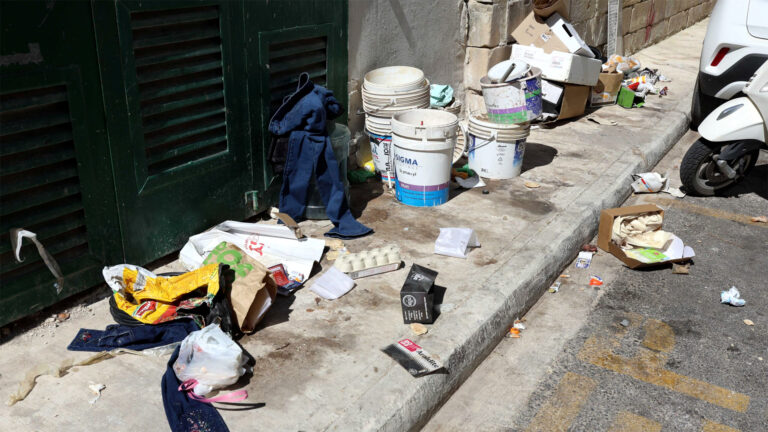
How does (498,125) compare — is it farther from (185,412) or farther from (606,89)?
(185,412)

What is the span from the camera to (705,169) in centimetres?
604

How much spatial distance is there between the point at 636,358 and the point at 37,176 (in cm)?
335

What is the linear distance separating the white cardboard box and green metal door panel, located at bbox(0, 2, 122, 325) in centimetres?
527

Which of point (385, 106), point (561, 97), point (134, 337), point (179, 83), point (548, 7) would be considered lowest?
point (134, 337)

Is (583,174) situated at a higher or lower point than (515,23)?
lower

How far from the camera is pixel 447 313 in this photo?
377 centimetres

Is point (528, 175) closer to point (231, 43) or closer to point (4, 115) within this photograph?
point (231, 43)

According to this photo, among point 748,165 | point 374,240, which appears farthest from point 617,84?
point 374,240

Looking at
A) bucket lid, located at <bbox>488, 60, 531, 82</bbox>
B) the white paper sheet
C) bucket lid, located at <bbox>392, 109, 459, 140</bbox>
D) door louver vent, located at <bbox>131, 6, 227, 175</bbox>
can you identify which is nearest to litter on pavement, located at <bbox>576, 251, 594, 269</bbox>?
bucket lid, located at <bbox>392, 109, 459, 140</bbox>


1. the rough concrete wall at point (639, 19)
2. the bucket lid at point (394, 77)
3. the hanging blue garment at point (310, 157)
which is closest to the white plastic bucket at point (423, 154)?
the bucket lid at point (394, 77)

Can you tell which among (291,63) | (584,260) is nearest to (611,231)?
(584,260)

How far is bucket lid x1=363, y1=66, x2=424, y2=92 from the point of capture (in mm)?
5652

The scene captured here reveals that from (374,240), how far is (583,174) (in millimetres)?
2426

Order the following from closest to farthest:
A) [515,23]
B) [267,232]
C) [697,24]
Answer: [267,232], [515,23], [697,24]
